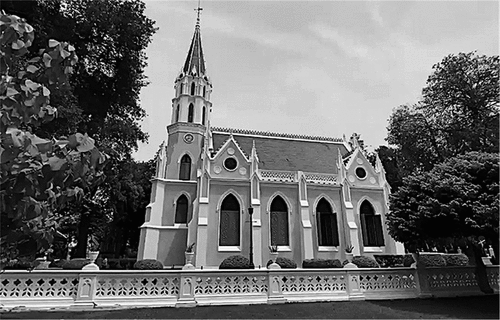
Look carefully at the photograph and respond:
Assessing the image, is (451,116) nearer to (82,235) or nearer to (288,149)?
(288,149)

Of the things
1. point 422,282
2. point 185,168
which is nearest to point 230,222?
point 185,168

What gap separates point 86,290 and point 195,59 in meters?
26.9

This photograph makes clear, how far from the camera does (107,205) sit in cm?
2934

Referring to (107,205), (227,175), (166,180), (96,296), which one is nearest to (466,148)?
(227,175)

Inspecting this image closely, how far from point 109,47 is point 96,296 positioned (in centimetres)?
1123

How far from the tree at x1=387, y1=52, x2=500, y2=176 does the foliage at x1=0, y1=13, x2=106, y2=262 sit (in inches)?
908

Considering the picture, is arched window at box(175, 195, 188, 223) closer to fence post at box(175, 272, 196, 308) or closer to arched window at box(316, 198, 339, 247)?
arched window at box(316, 198, 339, 247)

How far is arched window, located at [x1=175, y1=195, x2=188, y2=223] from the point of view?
2366 cm

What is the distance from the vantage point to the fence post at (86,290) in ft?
26.9

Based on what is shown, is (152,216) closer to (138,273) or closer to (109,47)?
(109,47)

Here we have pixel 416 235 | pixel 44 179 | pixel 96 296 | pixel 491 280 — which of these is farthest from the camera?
pixel 491 280

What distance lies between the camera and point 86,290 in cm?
839

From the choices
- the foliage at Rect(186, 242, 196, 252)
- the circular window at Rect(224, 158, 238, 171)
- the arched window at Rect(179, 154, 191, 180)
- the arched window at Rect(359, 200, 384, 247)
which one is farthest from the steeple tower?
the arched window at Rect(359, 200, 384, 247)

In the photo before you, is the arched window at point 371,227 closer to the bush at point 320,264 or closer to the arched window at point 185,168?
the bush at point 320,264
